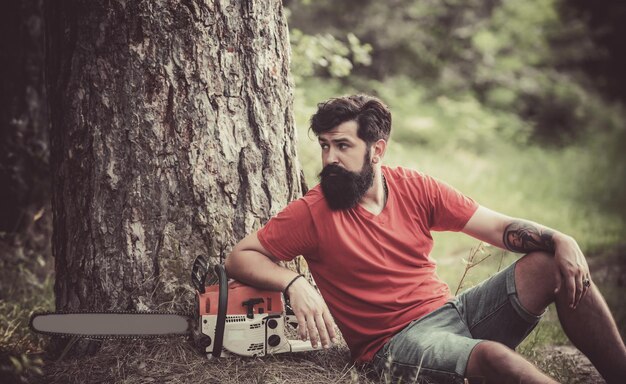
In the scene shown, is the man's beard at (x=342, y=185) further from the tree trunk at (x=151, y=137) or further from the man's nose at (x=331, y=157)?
the tree trunk at (x=151, y=137)

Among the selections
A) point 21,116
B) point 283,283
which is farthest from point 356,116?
point 21,116

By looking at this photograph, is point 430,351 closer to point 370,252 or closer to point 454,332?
point 454,332

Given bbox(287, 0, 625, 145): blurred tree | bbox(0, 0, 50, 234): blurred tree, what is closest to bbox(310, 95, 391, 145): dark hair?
bbox(0, 0, 50, 234): blurred tree

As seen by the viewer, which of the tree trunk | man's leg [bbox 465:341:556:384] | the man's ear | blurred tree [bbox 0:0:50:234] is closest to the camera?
man's leg [bbox 465:341:556:384]

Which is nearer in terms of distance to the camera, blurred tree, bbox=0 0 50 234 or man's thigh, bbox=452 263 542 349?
man's thigh, bbox=452 263 542 349

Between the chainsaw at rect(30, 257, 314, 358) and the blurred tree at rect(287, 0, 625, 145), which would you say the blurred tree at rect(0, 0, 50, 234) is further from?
the blurred tree at rect(287, 0, 625, 145)

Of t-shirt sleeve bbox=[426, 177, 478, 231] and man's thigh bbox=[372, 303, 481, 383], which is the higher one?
t-shirt sleeve bbox=[426, 177, 478, 231]

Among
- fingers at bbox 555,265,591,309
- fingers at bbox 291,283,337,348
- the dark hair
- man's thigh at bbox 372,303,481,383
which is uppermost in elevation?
the dark hair

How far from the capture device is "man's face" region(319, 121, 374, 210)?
2834mm

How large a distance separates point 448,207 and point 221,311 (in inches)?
52.0

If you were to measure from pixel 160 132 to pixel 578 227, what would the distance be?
6047 millimetres

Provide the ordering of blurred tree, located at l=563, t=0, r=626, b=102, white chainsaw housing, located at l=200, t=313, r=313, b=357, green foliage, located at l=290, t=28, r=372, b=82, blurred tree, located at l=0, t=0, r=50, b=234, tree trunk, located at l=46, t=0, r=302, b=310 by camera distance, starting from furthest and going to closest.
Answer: blurred tree, located at l=563, t=0, r=626, b=102 < green foliage, located at l=290, t=28, r=372, b=82 < blurred tree, located at l=0, t=0, r=50, b=234 < tree trunk, located at l=46, t=0, r=302, b=310 < white chainsaw housing, located at l=200, t=313, r=313, b=357

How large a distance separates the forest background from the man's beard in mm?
2669

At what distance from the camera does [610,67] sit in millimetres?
15406
